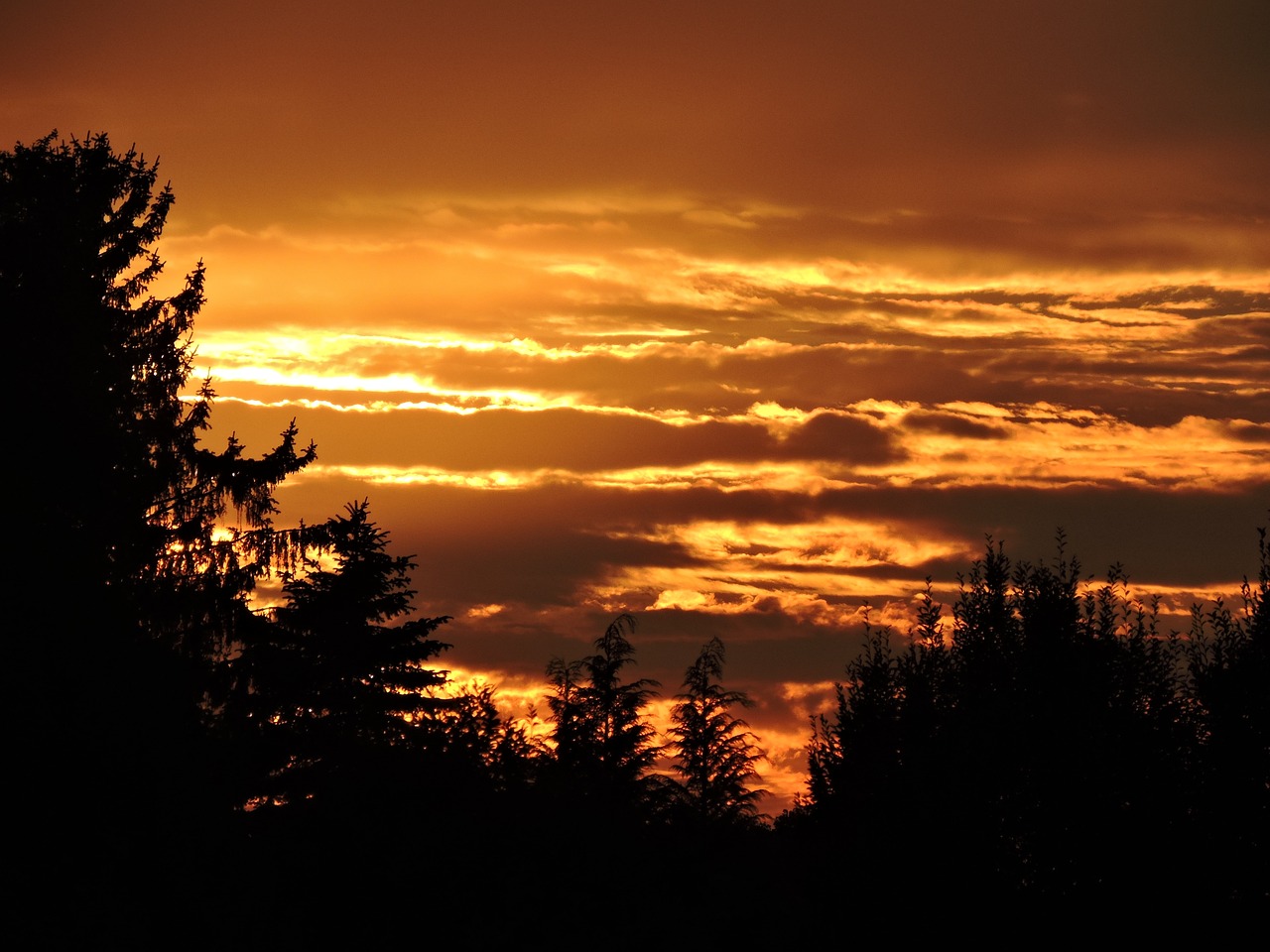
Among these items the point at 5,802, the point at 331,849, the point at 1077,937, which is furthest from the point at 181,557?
the point at 1077,937

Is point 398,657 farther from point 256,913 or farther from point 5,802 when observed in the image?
point 5,802

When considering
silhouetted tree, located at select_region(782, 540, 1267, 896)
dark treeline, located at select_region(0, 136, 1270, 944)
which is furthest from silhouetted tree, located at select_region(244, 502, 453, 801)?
silhouetted tree, located at select_region(782, 540, 1267, 896)

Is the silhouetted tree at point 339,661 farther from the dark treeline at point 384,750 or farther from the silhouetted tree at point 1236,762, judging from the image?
the silhouetted tree at point 1236,762

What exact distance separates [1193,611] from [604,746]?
21.7 m

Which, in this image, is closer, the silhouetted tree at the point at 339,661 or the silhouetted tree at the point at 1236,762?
the silhouetted tree at the point at 1236,762

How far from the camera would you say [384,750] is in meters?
33.7

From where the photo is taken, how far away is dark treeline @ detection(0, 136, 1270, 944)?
25.2 meters

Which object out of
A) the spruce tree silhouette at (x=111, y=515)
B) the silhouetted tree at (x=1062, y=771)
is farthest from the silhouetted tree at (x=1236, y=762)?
the spruce tree silhouette at (x=111, y=515)

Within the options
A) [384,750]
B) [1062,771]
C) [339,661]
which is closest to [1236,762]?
[1062,771]

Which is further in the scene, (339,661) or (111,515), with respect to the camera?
(339,661)

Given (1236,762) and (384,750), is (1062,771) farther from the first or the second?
(384,750)

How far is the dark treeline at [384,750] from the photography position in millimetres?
25234

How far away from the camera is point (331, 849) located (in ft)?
95.6

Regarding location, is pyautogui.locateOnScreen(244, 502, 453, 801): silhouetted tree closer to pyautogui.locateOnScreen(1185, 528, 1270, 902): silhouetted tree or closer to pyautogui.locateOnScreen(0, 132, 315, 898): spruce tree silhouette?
pyautogui.locateOnScreen(0, 132, 315, 898): spruce tree silhouette
